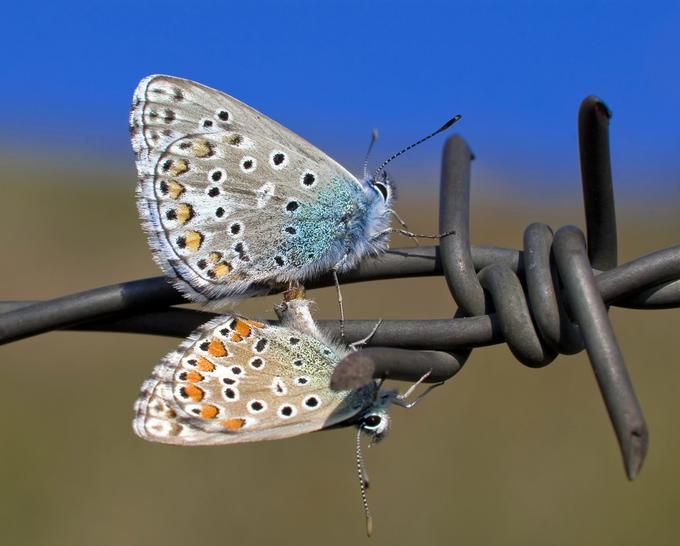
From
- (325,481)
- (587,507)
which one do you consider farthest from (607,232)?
(325,481)

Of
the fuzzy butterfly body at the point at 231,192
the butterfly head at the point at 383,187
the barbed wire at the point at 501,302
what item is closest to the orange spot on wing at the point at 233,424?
the barbed wire at the point at 501,302

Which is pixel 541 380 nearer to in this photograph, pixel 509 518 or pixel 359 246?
pixel 509 518

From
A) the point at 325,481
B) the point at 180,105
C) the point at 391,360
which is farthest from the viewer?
the point at 325,481

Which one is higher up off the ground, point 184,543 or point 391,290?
point 391,290

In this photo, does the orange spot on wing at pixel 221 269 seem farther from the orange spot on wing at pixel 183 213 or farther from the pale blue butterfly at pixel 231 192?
the orange spot on wing at pixel 183 213

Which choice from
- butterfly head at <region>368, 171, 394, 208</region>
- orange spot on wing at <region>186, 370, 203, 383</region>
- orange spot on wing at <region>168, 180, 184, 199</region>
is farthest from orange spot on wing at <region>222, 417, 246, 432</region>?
butterfly head at <region>368, 171, 394, 208</region>

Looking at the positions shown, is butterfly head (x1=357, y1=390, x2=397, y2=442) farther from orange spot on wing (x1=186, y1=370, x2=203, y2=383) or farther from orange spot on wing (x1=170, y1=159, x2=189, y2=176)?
orange spot on wing (x1=170, y1=159, x2=189, y2=176)
